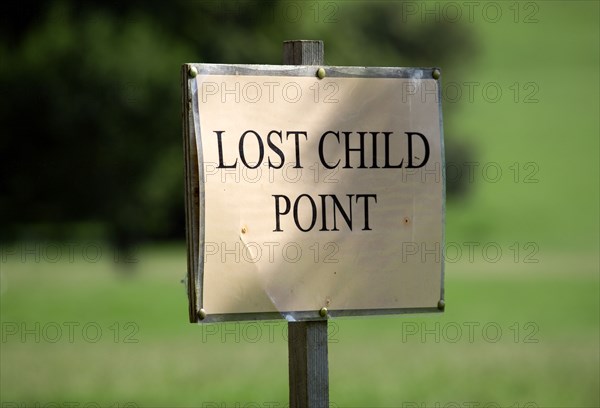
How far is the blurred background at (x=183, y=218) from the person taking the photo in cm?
1017

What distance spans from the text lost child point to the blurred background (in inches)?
120

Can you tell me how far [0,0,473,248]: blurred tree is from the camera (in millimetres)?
33156

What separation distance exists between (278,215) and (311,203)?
131 mm

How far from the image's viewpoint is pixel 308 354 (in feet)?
13.2

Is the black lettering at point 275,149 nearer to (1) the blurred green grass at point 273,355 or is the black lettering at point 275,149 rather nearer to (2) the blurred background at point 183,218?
(2) the blurred background at point 183,218

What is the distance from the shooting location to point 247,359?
12070 millimetres

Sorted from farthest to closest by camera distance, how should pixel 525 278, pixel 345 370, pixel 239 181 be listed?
pixel 525 278, pixel 345 370, pixel 239 181

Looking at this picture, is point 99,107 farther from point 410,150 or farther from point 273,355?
point 410,150

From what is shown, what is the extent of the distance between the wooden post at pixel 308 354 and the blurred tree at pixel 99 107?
28.3 metres

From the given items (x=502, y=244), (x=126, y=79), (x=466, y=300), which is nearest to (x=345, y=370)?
(x=466, y=300)

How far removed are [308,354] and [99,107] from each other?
29846mm

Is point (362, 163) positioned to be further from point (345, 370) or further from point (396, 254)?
point (345, 370)

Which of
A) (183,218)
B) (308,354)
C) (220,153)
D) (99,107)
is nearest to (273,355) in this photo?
(308,354)

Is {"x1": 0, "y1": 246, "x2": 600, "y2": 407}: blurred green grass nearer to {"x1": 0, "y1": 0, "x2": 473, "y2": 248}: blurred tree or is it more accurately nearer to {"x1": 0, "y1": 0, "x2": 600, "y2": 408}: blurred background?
{"x1": 0, "y1": 0, "x2": 600, "y2": 408}: blurred background
